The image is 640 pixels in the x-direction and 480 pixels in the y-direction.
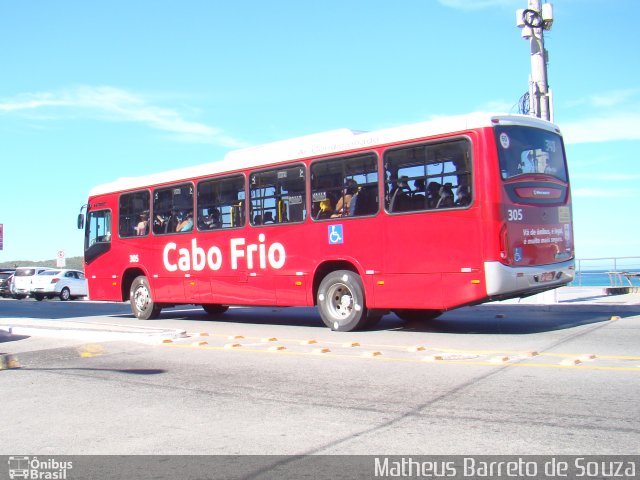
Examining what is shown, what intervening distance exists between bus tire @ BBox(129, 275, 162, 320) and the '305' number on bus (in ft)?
31.0

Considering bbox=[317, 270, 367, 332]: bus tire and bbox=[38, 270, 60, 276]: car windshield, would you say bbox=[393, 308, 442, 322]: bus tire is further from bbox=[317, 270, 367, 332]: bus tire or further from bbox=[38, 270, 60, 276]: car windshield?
bbox=[38, 270, 60, 276]: car windshield

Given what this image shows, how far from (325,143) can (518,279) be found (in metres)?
4.36

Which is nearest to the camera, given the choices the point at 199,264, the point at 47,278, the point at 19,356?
the point at 19,356

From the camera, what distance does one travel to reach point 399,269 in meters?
11.4

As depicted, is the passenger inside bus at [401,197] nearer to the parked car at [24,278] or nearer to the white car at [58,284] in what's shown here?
the white car at [58,284]

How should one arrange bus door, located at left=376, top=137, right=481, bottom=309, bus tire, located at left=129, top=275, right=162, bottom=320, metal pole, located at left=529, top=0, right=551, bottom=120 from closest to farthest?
bus door, located at left=376, top=137, right=481, bottom=309, bus tire, located at left=129, top=275, right=162, bottom=320, metal pole, located at left=529, top=0, right=551, bottom=120

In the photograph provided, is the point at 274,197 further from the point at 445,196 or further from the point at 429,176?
the point at 445,196

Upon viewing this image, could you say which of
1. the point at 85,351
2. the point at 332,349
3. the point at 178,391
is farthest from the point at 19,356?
the point at 332,349

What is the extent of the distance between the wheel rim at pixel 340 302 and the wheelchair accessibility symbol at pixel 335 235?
799mm

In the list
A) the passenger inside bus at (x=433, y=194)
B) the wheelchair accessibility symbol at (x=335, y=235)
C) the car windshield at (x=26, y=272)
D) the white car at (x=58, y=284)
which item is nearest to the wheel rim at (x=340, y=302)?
the wheelchair accessibility symbol at (x=335, y=235)

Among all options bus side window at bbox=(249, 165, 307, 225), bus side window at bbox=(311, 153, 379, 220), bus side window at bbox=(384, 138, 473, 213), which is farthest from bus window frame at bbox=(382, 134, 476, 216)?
bus side window at bbox=(249, 165, 307, 225)

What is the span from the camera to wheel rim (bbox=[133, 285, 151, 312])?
54.9ft

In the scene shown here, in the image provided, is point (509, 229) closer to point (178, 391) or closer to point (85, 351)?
point (178, 391)

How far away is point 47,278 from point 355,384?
31324 mm
